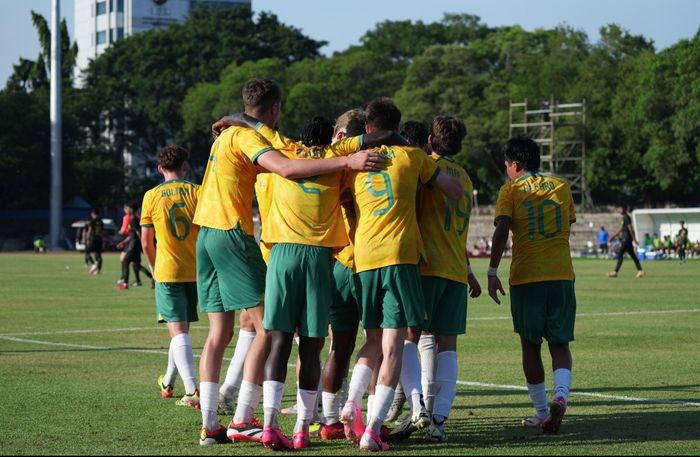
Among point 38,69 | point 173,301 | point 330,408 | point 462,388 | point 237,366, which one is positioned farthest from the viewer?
point 38,69

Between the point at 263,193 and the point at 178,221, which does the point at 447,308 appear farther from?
the point at 178,221

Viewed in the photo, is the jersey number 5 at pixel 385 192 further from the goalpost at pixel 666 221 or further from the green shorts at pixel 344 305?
the goalpost at pixel 666 221

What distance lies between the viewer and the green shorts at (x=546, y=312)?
29.2 ft

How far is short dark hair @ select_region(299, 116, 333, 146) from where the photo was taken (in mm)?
8102

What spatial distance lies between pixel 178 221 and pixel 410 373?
Answer: 2781mm

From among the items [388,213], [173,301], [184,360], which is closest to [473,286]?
[388,213]

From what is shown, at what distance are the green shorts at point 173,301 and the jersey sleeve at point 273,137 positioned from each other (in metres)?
2.71

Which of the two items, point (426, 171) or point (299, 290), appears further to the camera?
point (426, 171)

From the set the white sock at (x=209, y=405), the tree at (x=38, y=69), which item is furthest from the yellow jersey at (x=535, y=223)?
the tree at (x=38, y=69)

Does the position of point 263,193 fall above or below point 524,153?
below

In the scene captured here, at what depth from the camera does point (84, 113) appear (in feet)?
329

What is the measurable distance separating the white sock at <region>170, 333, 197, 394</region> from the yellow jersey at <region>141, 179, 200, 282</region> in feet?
1.79

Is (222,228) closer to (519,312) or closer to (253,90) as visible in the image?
(253,90)

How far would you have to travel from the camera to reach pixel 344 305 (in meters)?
8.39
